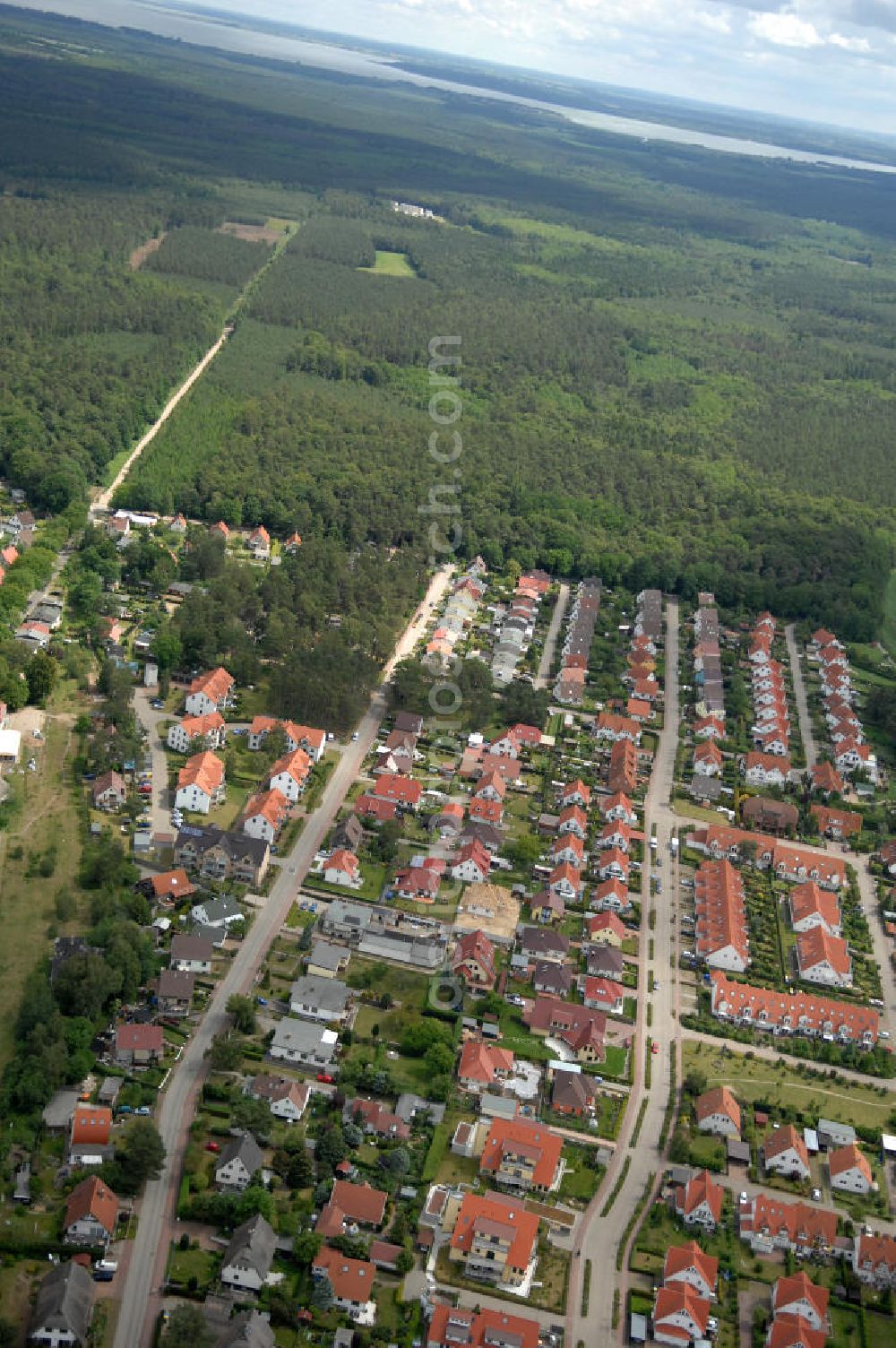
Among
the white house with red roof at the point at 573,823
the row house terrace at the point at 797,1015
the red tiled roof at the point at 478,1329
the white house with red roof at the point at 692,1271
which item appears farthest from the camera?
the white house with red roof at the point at 573,823

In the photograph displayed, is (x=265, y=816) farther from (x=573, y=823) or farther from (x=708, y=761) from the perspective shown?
(x=708, y=761)

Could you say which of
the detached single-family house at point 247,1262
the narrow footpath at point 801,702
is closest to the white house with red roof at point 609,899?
the narrow footpath at point 801,702

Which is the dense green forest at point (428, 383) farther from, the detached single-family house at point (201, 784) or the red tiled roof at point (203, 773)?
the detached single-family house at point (201, 784)

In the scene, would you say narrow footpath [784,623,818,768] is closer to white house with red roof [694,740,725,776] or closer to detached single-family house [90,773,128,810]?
white house with red roof [694,740,725,776]

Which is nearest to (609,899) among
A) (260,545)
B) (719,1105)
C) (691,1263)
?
(719,1105)

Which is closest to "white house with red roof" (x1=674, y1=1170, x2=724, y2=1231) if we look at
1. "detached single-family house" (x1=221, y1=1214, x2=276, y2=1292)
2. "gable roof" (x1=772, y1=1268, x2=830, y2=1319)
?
"gable roof" (x1=772, y1=1268, x2=830, y2=1319)

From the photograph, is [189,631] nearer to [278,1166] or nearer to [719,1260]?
[278,1166]
